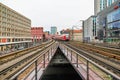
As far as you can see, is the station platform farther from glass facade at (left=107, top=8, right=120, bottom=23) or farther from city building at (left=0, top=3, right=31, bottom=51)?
city building at (left=0, top=3, right=31, bottom=51)

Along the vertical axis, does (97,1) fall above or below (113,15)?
above

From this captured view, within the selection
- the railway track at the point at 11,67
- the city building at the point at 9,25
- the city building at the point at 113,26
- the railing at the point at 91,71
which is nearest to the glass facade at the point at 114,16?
the city building at the point at 113,26

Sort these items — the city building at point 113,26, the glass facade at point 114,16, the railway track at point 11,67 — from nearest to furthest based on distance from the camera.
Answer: the railway track at point 11,67 → the glass facade at point 114,16 → the city building at point 113,26

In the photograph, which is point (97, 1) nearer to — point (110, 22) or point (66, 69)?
point (110, 22)

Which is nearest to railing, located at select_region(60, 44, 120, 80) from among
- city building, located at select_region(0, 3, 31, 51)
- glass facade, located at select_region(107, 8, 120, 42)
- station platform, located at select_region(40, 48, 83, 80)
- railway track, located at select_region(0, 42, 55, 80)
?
railway track, located at select_region(0, 42, 55, 80)

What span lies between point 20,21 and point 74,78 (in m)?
100

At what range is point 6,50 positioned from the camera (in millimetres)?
19469

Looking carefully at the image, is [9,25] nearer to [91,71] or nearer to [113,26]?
[113,26]

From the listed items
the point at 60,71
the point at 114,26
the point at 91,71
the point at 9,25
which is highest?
the point at 9,25

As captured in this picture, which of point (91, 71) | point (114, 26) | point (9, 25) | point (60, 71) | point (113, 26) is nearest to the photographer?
point (91, 71)

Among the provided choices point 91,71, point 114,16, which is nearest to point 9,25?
point 114,16

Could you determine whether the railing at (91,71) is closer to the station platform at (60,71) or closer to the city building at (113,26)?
the station platform at (60,71)

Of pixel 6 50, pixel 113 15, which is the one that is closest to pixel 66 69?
pixel 6 50

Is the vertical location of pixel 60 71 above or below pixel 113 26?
below
